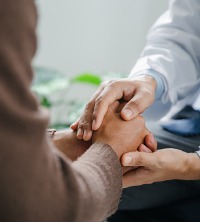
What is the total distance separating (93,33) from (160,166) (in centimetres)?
159

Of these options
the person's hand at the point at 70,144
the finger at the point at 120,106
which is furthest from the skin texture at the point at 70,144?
the finger at the point at 120,106

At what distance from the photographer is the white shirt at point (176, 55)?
1.25 m

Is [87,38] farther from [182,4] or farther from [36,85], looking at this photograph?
[182,4]

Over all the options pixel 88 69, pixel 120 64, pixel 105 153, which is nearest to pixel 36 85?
pixel 88 69

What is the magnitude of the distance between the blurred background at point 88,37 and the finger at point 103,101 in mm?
1240

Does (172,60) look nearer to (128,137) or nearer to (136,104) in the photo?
(136,104)

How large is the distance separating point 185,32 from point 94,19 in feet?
3.83

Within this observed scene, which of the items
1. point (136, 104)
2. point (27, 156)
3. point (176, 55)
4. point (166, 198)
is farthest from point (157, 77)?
point (27, 156)

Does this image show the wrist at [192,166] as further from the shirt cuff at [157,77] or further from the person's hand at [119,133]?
the shirt cuff at [157,77]

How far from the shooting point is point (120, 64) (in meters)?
2.57

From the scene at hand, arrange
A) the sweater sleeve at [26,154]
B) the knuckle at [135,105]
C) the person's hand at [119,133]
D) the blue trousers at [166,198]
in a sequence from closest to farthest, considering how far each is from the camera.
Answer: the sweater sleeve at [26,154], the person's hand at [119,133], the knuckle at [135,105], the blue trousers at [166,198]

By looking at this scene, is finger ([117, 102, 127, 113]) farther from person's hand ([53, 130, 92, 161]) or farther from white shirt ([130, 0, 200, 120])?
white shirt ([130, 0, 200, 120])

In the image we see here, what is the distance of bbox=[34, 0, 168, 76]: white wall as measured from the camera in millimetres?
2316

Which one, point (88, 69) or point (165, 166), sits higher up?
point (165, 166)
